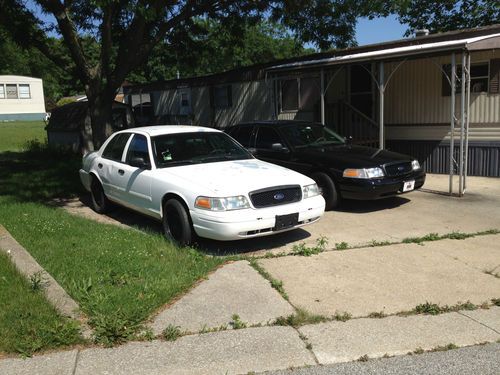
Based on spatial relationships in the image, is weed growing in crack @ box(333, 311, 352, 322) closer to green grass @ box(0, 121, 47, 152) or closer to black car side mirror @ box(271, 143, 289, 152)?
black car side mirror @ box(271, 143, 289, 152)

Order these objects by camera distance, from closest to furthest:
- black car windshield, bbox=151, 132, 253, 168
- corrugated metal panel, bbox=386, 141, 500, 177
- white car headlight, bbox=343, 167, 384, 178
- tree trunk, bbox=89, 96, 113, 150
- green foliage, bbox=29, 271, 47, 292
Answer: green foliage, bbox=29, 271, 47, 292, black car windshield, bbox=151, 132, 253, 168, white car headlight, bbox=343, 167, 384, 178, tree trunk, bbox=89, 96, 113, 150, corrugated metal panel, bbox=386, 141, 500, 177

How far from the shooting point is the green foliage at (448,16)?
21.2 meters

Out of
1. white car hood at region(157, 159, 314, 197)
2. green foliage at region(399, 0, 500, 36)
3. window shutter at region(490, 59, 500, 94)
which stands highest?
green foliage at region(399, 0, 500, 36)

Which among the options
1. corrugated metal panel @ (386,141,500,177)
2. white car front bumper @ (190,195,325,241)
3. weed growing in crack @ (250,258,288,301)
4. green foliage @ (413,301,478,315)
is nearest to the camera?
green foliage @ (413,301,478,315)

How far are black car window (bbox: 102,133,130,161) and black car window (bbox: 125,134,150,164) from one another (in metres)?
0.28

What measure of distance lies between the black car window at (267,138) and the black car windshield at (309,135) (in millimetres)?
161

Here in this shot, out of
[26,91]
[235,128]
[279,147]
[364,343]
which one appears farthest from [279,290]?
[26,91]

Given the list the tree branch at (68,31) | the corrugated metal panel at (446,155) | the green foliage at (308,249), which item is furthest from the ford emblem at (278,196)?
the corrugated metal panel at (446,155)

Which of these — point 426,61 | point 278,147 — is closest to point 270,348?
point 278,147

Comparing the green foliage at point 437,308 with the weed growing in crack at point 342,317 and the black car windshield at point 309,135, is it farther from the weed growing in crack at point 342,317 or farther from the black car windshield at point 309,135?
the black car windshield at point 309,135

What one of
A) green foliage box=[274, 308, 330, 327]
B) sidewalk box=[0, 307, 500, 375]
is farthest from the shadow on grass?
green foliage box=[274, 308, 330, 327]

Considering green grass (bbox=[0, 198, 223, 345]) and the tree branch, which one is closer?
green grass (bbox=[0, 198, 223, 345])

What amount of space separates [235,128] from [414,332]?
6.64m

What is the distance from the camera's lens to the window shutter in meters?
11.6
